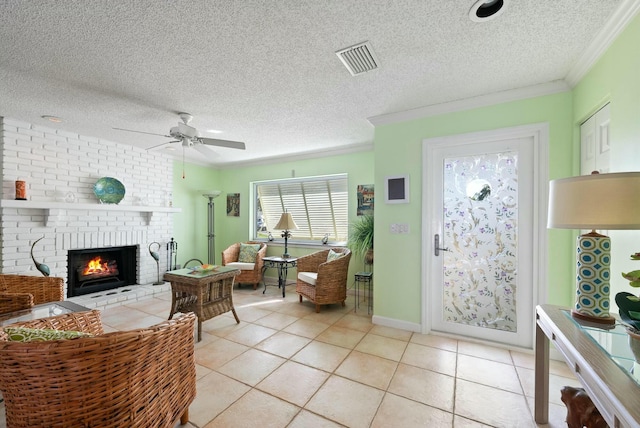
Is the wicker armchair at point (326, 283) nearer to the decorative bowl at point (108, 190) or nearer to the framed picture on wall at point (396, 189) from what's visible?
the framed picture on wall at point (396, 189)

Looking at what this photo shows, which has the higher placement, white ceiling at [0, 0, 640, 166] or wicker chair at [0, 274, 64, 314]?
→ white ceiling at [0, 0, 640, 166]

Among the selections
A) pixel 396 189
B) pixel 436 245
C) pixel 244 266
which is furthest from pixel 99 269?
pixel 436 245

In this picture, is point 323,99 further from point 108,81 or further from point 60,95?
point 60,95

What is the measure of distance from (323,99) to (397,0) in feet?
4.32

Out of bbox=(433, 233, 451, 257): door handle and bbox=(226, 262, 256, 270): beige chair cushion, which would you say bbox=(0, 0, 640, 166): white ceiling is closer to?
bbox=(433, 233, 451, 257): door handle

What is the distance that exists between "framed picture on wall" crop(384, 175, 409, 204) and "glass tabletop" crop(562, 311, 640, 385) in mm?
1816

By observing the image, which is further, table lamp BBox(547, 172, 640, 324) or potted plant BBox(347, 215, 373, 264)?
potted plant BBox(347, 215, 373, 264)

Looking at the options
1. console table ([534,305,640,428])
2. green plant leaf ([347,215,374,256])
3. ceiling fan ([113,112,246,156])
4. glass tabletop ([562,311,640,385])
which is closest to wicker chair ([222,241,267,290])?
green plant leaf ([347,215,374,256])

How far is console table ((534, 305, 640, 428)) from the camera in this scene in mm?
852

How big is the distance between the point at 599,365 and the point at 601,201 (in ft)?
Result: 2.35

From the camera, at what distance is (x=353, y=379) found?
6.95 ft

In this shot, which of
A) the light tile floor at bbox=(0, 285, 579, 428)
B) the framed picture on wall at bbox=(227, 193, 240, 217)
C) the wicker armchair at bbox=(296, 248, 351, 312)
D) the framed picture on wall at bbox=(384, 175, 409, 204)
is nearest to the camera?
the light tile floor at bbox=(0, 285, 579, 428)

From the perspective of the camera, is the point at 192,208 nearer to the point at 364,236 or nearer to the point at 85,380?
the point at 364,236

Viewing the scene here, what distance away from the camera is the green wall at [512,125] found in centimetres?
162
